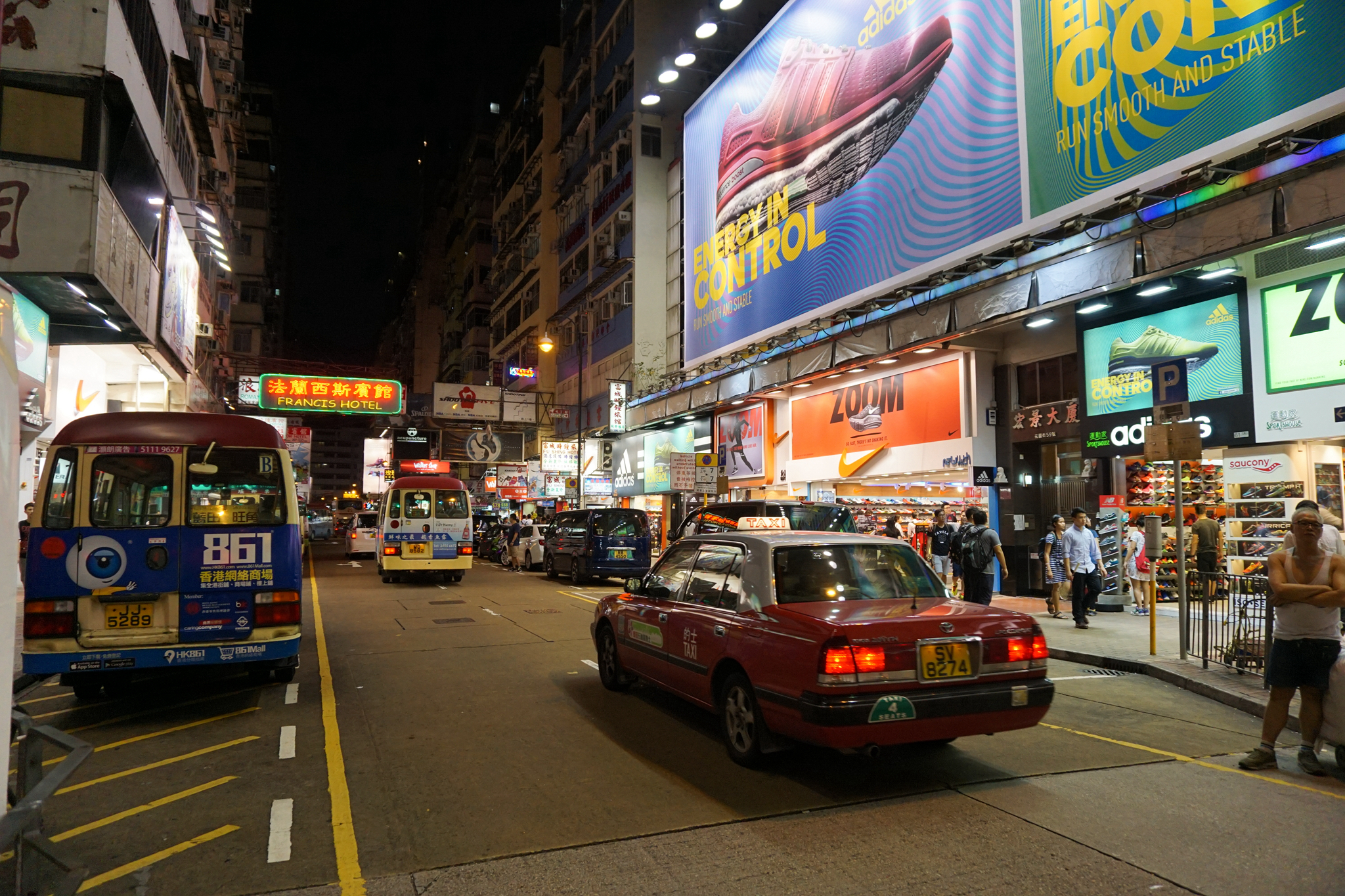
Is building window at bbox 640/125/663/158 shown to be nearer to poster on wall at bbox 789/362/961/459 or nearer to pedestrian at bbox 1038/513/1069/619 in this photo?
poster on wall at bbox 789/362/961/459

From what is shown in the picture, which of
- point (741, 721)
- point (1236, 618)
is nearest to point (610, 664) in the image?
point (741, 721)

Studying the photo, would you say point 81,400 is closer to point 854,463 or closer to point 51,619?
point 51,619

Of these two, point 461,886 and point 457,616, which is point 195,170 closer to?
point 457,616

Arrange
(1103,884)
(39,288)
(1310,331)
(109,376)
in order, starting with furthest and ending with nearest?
(109,376) → (39,288) → (1310,331) → (1103,884)

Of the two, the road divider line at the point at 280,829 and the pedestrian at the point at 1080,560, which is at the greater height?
the pedestrian at the point at 1080,560

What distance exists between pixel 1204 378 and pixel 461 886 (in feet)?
43.7

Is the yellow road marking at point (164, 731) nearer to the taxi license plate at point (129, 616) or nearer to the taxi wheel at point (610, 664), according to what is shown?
the taxi license plate at point (129, 616)

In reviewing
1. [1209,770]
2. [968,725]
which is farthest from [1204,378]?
[968,725]

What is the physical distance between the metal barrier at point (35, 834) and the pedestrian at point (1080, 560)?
1260 cm

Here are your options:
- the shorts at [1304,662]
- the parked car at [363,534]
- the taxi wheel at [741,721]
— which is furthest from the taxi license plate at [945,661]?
the parked car at [363,534]

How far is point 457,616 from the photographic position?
1427cm

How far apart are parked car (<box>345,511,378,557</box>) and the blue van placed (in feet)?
45.9

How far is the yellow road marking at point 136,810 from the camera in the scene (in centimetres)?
458

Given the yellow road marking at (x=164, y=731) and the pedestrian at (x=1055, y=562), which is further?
the pedestrian at (x=1055, y=562)
